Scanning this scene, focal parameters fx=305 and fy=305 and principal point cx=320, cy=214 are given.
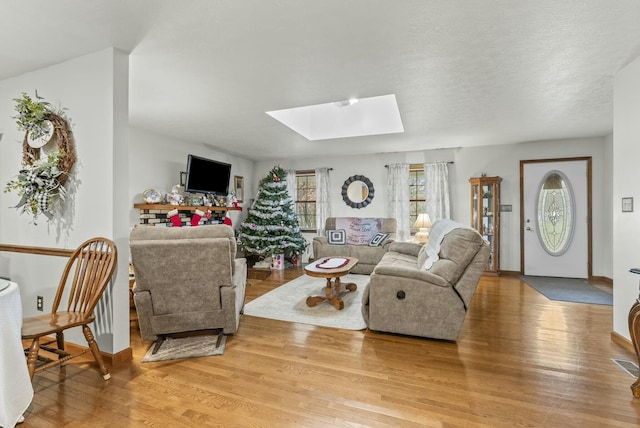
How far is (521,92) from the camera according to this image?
3.08m

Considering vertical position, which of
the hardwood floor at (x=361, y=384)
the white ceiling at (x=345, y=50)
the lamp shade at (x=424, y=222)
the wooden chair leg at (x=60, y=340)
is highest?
the white ceiling at (x=345, y=50)

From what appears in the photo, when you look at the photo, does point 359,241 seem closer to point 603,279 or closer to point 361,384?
point 361,384

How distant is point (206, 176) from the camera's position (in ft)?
16.9

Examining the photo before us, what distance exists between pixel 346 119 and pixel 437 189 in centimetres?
227

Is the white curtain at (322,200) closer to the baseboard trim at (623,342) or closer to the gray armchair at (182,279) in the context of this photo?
the gray armchair at (182,279)

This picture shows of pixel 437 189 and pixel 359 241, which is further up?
pixel 437 189

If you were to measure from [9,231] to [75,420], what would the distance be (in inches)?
82.9

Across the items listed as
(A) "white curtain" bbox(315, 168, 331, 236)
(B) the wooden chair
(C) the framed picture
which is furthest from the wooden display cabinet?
(B) the wooden chair

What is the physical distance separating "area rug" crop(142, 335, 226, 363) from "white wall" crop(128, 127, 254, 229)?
7.70ft

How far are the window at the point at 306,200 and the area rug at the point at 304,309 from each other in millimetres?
2512

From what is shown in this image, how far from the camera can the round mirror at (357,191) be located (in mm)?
6375

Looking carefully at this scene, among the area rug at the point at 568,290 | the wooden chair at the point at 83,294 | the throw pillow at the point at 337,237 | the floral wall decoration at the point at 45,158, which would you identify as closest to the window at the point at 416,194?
the throw pillow at the point at 337,237

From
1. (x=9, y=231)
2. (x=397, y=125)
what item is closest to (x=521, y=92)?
(x=397, y=125)

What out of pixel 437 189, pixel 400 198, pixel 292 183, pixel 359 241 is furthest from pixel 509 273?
pixel 292 183
